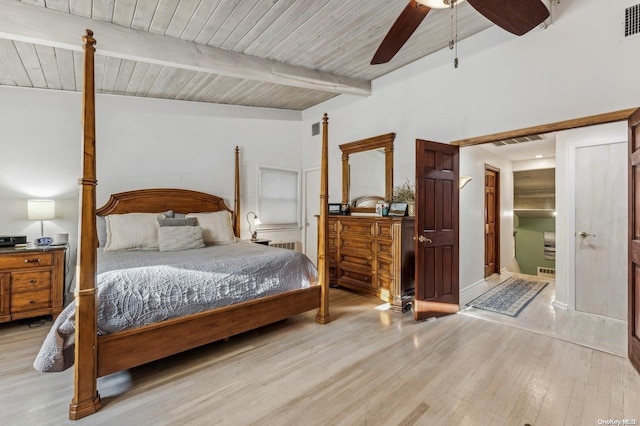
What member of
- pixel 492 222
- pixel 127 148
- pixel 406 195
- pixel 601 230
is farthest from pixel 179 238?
pixel 492 222

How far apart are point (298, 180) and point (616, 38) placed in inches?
181

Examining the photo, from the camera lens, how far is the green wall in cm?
614

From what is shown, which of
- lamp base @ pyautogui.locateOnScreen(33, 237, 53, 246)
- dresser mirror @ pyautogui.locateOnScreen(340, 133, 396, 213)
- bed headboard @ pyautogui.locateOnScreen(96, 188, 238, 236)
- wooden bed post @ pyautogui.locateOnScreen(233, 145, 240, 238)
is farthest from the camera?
wooden bed post @ pyautogui.locateOnScreen(233, 145, 240, 238)

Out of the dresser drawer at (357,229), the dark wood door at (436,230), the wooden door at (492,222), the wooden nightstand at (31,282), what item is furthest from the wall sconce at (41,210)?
the wooden door at (492,222)

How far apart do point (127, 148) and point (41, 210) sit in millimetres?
1281

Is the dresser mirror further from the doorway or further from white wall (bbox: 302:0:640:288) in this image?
the doorway

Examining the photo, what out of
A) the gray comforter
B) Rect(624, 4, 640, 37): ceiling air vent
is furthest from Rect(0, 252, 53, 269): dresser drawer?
Rect(624, 4, 640, 37): ceiling air vent

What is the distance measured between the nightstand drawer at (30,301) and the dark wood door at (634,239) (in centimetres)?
544

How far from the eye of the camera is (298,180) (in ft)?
19.7

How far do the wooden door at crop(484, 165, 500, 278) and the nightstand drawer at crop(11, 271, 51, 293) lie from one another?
640cm

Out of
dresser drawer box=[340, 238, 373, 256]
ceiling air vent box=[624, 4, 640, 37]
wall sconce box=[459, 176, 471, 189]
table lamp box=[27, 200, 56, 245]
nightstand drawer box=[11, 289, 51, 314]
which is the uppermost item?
ceiling air vent box=[624, 4, 640, 37]

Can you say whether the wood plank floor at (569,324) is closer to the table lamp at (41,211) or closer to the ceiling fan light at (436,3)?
the ceiling fan light at (436,3)

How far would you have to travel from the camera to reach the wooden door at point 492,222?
5.61 meters

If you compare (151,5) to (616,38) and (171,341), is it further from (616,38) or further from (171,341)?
(616,38)
